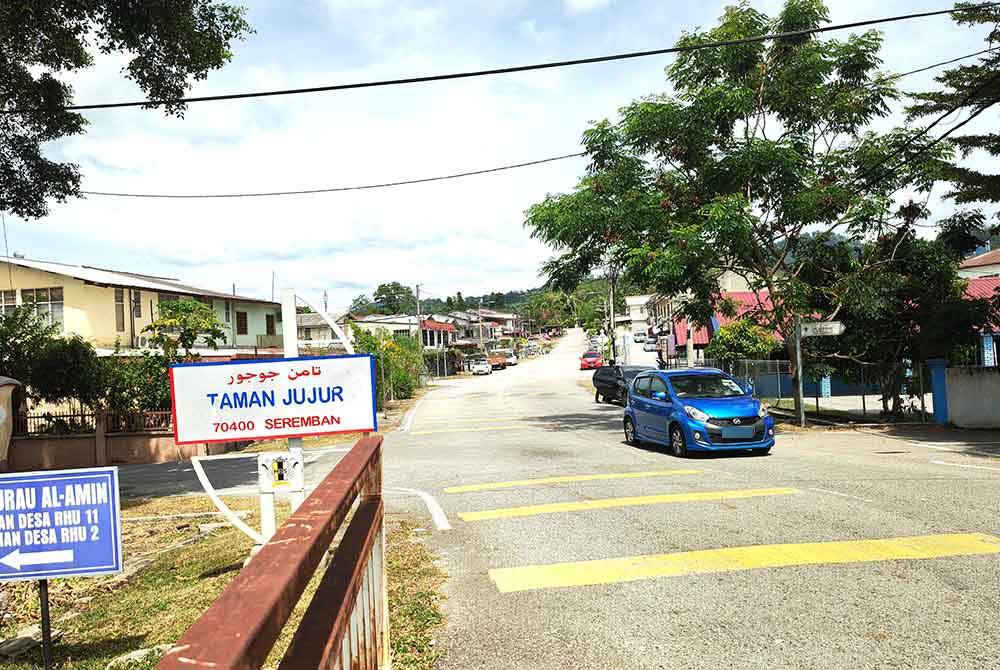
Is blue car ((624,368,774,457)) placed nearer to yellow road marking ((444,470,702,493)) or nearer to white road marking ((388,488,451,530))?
yellow road marking ((444,470,702,493))

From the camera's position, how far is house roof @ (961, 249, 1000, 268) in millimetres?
41000

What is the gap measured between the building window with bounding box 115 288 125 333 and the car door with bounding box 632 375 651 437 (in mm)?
23009

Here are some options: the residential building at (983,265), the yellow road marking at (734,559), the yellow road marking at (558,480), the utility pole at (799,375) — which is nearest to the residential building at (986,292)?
the residential building at (983,265)

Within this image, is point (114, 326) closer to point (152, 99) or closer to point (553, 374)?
point (152, 99)

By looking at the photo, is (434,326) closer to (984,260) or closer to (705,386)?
(984,260)

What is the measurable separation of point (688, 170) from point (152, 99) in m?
12.7

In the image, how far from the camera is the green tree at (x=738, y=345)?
104 feet

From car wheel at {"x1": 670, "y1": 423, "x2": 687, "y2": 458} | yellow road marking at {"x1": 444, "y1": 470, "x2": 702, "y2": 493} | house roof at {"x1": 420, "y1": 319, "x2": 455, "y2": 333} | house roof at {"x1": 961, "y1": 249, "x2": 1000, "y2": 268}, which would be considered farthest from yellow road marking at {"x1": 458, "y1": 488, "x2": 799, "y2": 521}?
house roof at {"x1": 420, "y1": 319, "x2": 455, "y2": 333}

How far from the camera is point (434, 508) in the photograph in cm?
900

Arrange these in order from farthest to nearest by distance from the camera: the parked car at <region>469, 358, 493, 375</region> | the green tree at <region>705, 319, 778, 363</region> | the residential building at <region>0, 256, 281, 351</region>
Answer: the parked car at <region>469, 358, 493, 375</region> → the green tree at <region>705, 319, 778, 363</region> → the residential building at <region>0, 256, 281, 351</region>

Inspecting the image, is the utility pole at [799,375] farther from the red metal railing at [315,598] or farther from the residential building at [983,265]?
the residential building at [983,265]

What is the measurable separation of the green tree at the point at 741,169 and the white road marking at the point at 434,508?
8732 mm

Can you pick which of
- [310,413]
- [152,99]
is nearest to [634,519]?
[310,413]

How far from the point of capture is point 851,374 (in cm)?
2134
